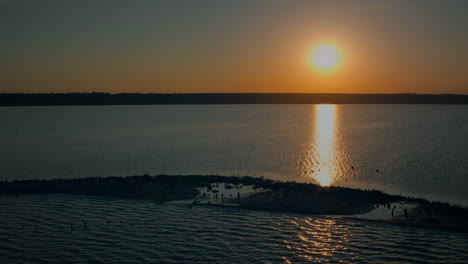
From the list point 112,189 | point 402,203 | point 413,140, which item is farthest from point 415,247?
point 413,140

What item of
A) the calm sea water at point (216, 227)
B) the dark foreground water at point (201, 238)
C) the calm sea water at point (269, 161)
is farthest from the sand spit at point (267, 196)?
the calm sea water at point (269, 161)

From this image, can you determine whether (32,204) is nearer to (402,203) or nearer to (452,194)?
(402,203)

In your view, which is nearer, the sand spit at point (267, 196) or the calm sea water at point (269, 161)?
the sand spit at point (267, 196)

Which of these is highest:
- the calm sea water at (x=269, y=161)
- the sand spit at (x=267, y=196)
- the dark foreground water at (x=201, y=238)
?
the calm sea water at (x=269, y=161)

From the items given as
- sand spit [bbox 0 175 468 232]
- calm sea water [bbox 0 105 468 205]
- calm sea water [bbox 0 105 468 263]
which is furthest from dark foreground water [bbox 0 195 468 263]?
calm sea water [bbox 0 105 468 205]

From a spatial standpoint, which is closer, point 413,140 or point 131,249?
point 131,249

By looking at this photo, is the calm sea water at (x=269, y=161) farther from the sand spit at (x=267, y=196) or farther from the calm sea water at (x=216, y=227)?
the sand spit at (x=267, y=196)

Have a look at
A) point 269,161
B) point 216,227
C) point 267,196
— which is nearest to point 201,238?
point 216,227

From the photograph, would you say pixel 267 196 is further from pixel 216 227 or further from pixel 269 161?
pixel 269 161
